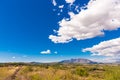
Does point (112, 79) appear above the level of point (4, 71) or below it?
below

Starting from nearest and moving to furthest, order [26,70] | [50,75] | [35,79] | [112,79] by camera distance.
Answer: [112,79] < [35,79] < [50,75] < [26,70]

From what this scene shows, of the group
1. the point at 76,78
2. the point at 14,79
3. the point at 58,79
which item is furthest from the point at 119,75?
the point at 14,79

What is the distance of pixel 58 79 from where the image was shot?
444 feet

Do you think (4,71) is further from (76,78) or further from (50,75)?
(76,78)

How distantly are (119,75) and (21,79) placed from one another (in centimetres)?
7579

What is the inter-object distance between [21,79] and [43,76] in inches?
669

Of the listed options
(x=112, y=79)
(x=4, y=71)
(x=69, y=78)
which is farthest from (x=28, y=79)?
(x=112, y=79)

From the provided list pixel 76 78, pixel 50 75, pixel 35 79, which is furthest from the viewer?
pixel 50 75

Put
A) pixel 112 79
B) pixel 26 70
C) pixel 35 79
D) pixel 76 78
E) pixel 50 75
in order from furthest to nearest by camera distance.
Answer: pixel 26 70, pixel 50 75, pixel 35 79, pixel 76 78, pixel 112 79

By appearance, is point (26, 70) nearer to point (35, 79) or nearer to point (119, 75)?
point (35, 79)

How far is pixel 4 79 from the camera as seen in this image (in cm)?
14638

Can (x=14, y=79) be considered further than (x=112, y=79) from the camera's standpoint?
Yes

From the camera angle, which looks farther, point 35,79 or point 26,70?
point 26,70

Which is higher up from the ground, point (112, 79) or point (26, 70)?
point (26, 70)
